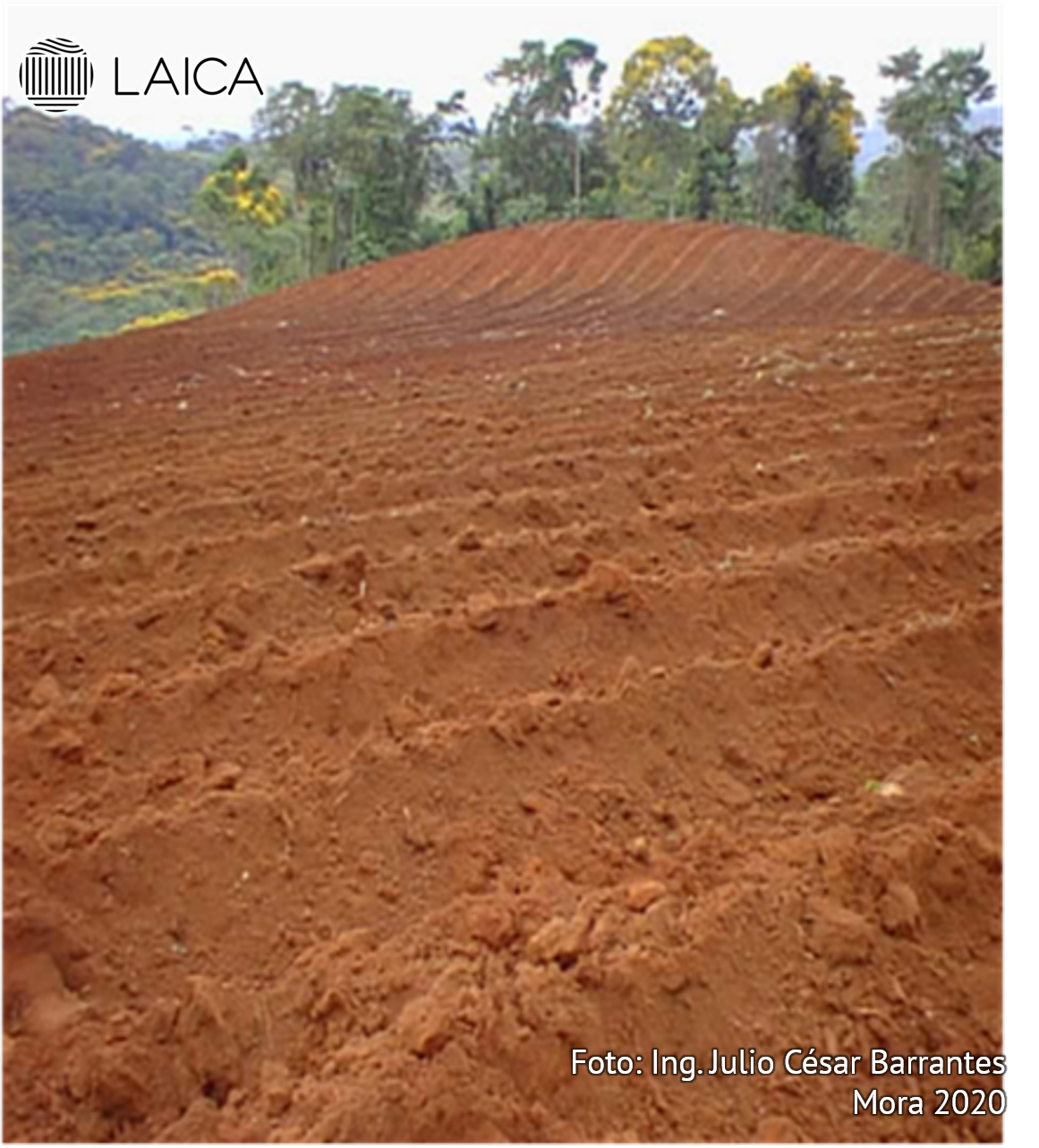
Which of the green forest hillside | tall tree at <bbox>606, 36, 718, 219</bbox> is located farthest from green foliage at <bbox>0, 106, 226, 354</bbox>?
tall tree at <bbox>606, 36, 718, 219</bbox>

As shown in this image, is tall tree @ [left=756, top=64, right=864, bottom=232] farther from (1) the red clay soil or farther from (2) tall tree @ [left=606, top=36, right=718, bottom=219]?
(1) the red clay soil

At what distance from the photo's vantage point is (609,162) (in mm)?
27312

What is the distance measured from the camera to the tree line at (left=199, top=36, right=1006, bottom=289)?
24.8 meters

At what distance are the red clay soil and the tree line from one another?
19.1m

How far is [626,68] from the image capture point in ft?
87.3

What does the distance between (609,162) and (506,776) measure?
26.4m

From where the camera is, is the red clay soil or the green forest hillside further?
the green forest hillside

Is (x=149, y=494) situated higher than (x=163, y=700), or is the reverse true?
(x=149, y=494)

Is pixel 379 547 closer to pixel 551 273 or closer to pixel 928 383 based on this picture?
pixel 928 383

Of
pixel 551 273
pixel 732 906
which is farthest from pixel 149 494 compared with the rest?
pixel 551 273

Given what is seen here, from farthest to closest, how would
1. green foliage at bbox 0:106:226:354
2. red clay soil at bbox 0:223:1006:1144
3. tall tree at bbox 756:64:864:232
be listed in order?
green foliage at bbox 0:106:226:354, tall tree at bbox 756:64:864:232, red clay soil at bbox 0:223:1006:1144

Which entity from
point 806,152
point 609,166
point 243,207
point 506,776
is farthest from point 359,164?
point 506,776

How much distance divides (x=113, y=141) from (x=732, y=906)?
45.6 m

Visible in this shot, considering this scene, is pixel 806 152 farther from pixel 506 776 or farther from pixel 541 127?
pixel 506 776
